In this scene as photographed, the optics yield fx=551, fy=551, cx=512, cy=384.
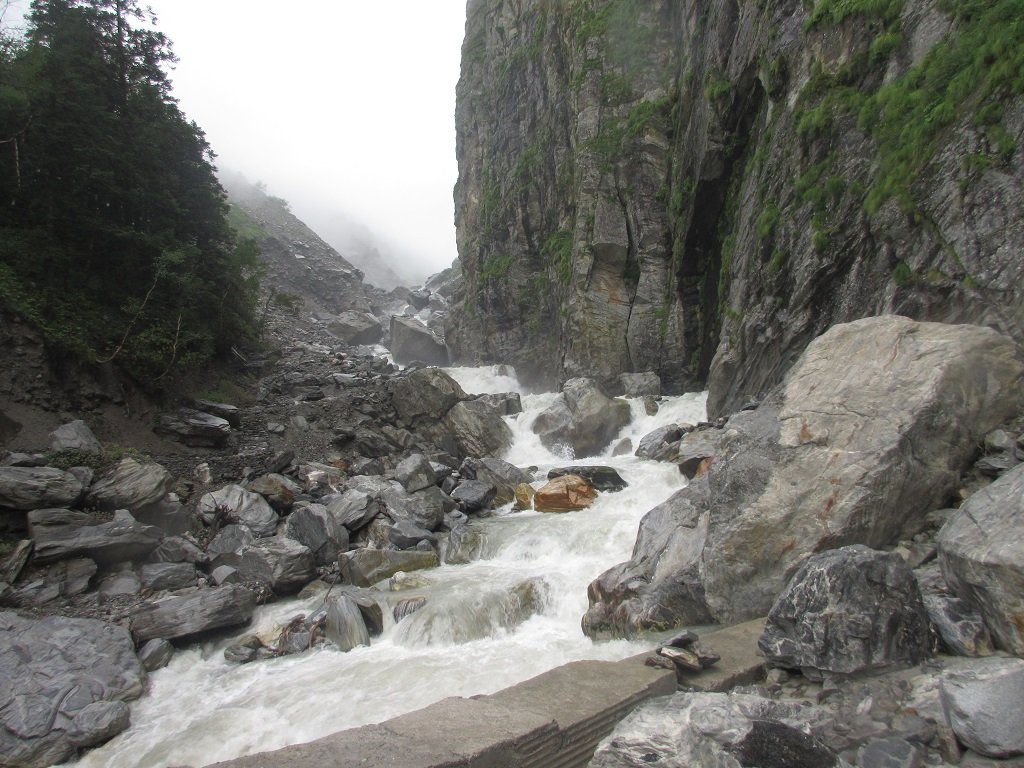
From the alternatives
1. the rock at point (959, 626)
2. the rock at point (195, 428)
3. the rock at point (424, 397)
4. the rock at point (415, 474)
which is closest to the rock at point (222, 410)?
the rock at point (195, 428)

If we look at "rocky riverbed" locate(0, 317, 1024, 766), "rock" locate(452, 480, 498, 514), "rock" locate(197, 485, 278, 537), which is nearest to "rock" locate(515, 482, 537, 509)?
"rocky riverbed" locate(0, 317, 1024, 766)

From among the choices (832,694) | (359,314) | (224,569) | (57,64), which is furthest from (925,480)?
(359,314)

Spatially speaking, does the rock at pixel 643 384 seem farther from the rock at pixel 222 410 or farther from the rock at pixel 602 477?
the rock at pixel 222 410

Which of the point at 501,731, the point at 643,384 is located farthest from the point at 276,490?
the point at 643,384

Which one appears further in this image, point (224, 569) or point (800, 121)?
point (800, 121)

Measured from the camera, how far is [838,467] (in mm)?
7254

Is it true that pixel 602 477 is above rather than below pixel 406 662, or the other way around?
above

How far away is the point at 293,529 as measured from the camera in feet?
43.8

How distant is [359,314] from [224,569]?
49105 mm

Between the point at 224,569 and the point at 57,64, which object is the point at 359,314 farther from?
the point at 224,569

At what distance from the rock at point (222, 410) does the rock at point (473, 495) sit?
9156 mm

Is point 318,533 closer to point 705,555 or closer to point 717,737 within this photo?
point 705,555

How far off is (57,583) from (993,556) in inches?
564

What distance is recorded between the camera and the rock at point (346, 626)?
9336 mm
